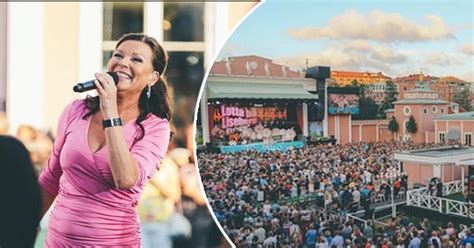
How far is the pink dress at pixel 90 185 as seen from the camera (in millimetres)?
2887

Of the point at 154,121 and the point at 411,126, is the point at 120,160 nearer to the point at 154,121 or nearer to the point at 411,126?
the point at 154,121

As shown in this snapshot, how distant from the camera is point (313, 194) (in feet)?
9.83

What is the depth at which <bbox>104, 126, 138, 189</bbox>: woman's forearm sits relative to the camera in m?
2.82

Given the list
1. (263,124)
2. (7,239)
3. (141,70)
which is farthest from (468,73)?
(7,239)

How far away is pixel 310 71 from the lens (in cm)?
299

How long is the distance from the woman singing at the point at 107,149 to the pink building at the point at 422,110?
1.04 metres

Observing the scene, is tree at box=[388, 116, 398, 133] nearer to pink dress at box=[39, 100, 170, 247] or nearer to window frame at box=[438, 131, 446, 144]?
window frame at box=[438, 131, 446, 144]

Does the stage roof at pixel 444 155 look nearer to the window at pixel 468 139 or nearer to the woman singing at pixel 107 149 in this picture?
the window at pixel 468 139

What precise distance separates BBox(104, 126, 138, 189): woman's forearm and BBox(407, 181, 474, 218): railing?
1.22m

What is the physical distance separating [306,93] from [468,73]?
27.9 inches

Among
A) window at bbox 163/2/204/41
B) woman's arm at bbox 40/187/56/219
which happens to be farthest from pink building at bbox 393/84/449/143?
woman's arm at bbox 40/187/56/219

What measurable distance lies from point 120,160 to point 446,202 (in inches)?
55.5

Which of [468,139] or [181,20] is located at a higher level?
[181,20]

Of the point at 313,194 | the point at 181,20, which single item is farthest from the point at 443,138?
the point at 181,20
